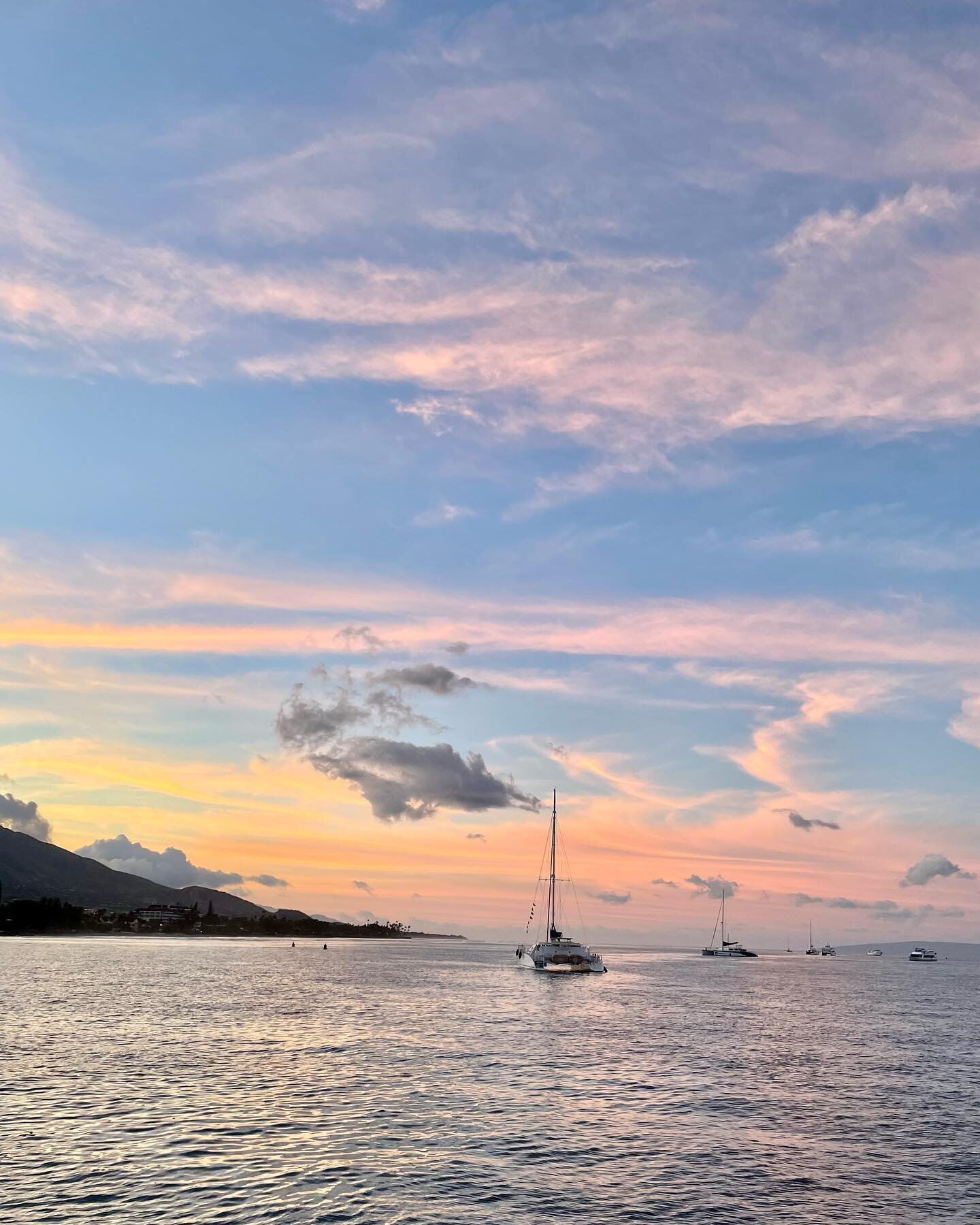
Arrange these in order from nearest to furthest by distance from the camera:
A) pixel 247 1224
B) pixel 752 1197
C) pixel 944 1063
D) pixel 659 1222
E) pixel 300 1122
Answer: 1. pixel 247 1224
2. pixel 659 1222
3. pixel 752 1197
4. pixel 300 1122
5. pixel 944 1063

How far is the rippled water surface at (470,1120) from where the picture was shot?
122 ft

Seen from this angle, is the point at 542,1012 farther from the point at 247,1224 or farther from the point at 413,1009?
the point at 247,1224

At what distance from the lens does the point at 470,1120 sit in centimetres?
5162

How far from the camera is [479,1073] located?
67.4 m

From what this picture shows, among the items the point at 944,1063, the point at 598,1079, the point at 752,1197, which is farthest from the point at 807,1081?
the point at 752,1197

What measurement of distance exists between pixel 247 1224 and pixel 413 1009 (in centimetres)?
8835

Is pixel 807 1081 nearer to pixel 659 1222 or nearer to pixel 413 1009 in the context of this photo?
pixel 659 1222

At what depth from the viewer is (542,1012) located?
4653 inches

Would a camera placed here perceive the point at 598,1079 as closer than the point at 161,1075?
No

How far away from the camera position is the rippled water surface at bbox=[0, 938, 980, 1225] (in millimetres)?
37250

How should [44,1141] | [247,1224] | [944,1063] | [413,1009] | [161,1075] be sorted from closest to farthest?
[247,1224] < [44,1141] < [161,1075] < [944,1063] < [413,1009]

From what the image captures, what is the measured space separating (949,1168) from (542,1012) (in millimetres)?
78008

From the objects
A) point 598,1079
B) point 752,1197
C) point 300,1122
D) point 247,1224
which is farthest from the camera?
point 598,1079

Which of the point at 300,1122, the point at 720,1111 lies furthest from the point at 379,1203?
the point at 720,1111
